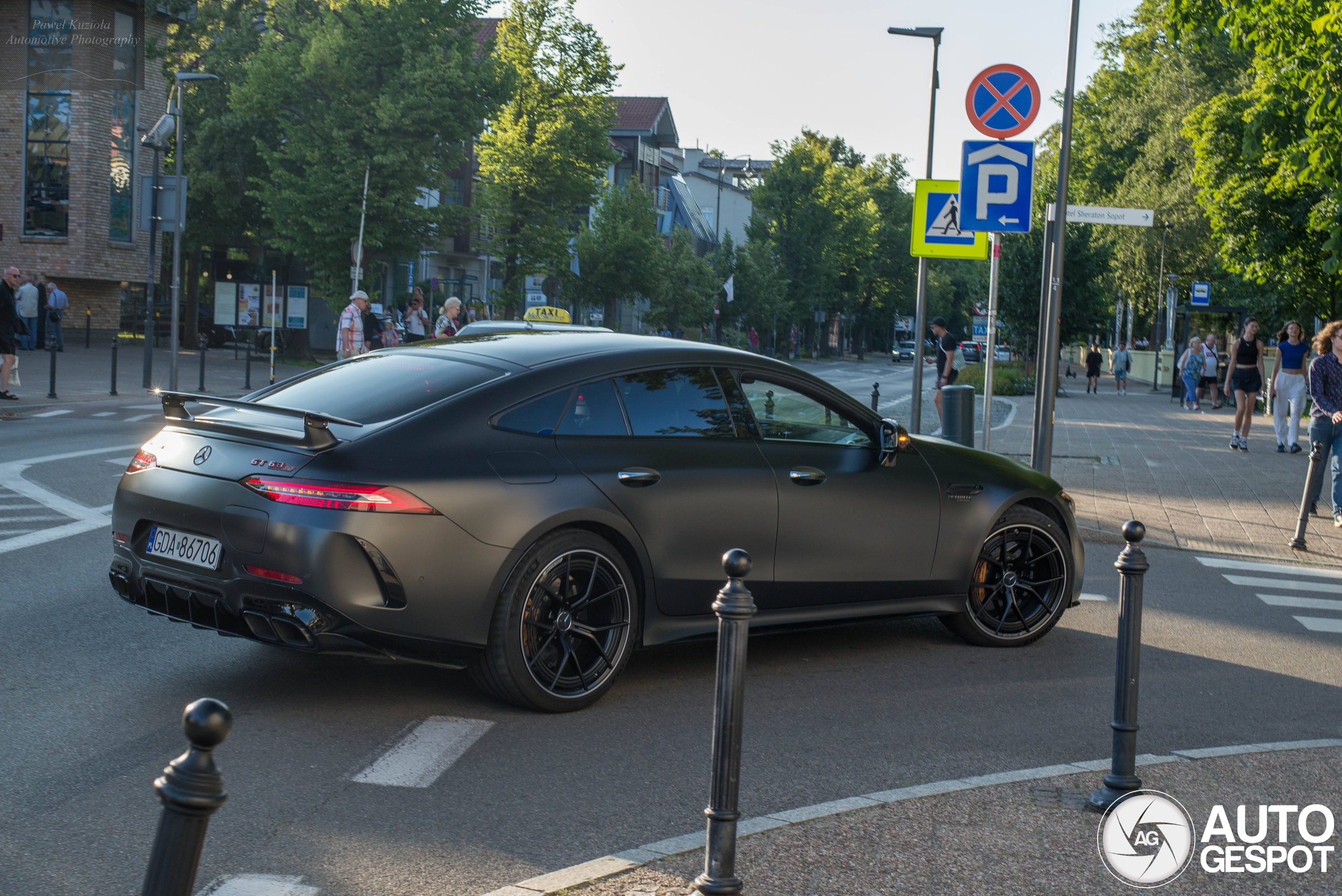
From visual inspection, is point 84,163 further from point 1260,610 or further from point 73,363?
point 1260,610

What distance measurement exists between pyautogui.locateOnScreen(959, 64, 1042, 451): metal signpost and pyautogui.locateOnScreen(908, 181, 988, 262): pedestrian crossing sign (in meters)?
1.16

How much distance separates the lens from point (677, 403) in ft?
19.6

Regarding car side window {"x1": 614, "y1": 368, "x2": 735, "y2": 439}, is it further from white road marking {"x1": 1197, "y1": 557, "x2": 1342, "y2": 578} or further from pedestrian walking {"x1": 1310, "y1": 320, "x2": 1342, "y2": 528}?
pedestrian walking {"x1": 1310, "y1": 320, "x2": 1342, "y2": 528}

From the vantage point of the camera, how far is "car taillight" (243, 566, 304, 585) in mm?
4914

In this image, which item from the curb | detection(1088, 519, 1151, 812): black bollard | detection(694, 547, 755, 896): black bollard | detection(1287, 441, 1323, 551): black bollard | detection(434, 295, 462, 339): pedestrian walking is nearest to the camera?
detection(694, 547, 755, 896): black bollard

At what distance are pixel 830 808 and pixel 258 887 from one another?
5.65ft

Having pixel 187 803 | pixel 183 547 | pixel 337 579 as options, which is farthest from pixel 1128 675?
pixel 183 547

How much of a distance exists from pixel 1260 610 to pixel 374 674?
577 centimetres

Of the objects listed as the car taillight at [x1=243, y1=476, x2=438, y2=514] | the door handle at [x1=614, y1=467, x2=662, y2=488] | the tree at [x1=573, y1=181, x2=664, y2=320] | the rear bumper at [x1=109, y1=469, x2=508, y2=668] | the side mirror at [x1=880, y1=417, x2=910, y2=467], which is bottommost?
the rear bumper at [x1=109, y1=469, x2=508, y2=668]

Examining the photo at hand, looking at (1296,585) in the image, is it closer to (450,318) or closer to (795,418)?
(795,418)

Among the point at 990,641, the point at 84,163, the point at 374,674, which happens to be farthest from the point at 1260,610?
the point at 84,163

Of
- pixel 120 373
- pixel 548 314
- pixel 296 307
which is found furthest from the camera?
pixel 296 307

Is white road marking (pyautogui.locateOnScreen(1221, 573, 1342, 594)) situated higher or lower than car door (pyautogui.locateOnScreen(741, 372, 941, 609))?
lower

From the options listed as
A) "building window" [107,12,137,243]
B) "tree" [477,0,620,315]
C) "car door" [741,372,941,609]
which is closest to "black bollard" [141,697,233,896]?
"car door" [741,372,941,609]
